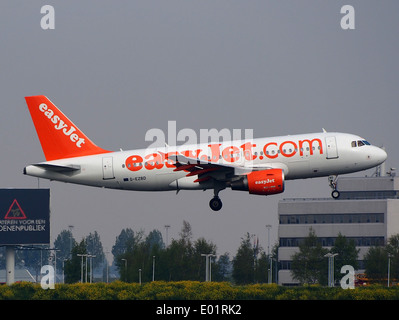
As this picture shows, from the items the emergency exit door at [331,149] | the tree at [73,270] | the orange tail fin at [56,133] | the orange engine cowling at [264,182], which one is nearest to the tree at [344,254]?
the tree at [73,270]

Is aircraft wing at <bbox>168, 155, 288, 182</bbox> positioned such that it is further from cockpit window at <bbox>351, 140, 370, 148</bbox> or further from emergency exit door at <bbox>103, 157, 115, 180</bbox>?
cockpit window at <bbox>351, 140, 370, 148</bbox>

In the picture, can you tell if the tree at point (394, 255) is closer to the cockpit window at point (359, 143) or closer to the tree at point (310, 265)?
the tree at point (310, 265)

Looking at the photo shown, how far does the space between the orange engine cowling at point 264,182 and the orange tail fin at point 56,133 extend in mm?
13326

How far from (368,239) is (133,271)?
59968 mm

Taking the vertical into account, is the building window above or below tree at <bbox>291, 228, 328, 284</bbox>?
above

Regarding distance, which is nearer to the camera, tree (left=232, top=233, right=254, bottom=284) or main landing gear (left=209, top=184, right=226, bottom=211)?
main landing gear (left=209, top=184, right=226, bottom=211)

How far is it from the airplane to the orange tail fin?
0.13 meters

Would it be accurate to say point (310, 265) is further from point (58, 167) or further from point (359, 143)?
point (58, 167)

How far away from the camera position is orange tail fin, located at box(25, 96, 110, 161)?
8000 cm

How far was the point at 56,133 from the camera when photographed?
8094cm

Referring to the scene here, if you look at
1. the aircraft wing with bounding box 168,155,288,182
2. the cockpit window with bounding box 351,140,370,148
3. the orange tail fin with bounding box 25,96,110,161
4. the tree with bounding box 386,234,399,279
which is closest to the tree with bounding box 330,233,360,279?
the tree with bounding box 386,234,399,279

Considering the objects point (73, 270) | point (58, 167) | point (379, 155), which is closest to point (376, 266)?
point (73, 270)

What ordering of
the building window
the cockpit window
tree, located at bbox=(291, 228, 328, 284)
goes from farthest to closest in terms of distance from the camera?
the building window
tree, located at bbox=(291, 228, 328, 284)
the cockpit window
